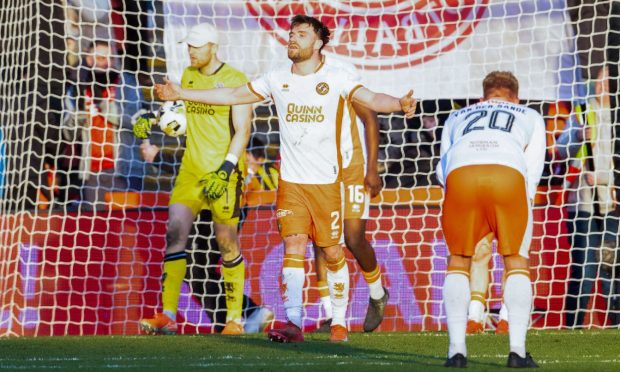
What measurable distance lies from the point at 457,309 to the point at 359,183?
305 centimetres

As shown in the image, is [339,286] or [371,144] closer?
[339,286]

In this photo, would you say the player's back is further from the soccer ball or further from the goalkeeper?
the soccer ball

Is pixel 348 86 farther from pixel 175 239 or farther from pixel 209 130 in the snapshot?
pixel 175 239

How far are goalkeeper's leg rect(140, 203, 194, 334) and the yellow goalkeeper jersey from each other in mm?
333

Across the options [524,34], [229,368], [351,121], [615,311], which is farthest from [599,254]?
[229,368]

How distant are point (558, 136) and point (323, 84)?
335cm

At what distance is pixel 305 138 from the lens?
7.84m

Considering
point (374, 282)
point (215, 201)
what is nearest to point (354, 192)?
point (374, 282)

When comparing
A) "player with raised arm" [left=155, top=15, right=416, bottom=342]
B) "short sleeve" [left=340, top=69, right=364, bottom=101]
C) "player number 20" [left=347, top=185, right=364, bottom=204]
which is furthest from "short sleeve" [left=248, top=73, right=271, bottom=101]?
"player number 20" [left=347, top=185, right=364, bottom=204]

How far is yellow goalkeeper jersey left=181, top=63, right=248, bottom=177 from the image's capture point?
30.5ft

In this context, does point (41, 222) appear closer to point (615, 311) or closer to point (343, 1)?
point (343, 1)

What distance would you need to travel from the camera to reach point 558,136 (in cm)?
1045

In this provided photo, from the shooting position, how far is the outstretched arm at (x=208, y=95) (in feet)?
24.1

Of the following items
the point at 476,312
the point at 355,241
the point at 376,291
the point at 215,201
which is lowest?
the point at 476,312
